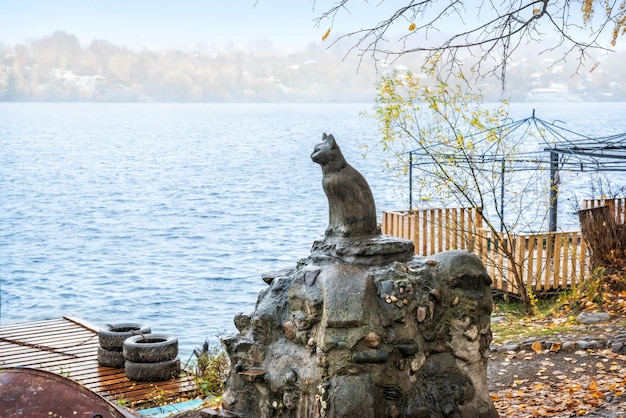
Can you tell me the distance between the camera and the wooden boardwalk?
1110cm

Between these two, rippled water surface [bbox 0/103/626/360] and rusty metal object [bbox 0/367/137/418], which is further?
rippled water surface [bbox 0/103/626/360]

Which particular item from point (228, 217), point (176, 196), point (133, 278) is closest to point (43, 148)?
point (176, 196)

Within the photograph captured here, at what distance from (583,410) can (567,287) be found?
7.00 m

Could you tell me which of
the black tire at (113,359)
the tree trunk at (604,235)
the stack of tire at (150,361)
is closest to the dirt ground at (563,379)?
the tree trunk at (604,235)

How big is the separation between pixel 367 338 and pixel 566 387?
313 cm

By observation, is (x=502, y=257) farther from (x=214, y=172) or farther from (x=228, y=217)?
(x=214, y=172)

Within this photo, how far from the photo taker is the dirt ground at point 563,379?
24.7 ft

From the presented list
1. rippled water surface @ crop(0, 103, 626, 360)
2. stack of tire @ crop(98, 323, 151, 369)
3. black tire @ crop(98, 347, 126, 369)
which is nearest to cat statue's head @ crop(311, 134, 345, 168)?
rippled water surface @ crop(0, 103, 626, 360)

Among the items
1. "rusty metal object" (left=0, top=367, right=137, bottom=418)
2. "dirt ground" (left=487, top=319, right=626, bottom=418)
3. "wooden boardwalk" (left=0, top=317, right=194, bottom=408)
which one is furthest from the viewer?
"wooden boardwalk" (left=0, top=317, right=194, bottom=408)

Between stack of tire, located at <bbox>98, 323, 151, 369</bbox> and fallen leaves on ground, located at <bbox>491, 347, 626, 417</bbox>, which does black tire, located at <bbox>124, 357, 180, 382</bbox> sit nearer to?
stack of tire, located at <bbox>98, 323, 151, 369</bbox>

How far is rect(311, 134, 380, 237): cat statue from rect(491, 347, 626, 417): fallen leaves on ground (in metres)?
2.39

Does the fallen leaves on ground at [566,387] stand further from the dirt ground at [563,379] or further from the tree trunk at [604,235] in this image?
the tree trunk at [604,235]

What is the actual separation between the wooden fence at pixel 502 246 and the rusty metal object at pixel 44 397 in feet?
28.9

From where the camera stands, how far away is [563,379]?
8.59m
